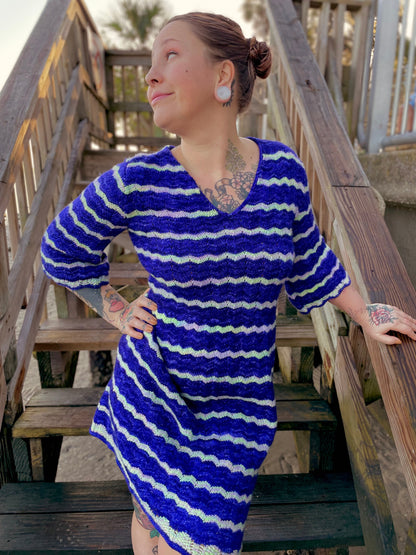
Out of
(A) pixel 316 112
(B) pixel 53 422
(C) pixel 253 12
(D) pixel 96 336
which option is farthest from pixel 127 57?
(C) pixel 253 12

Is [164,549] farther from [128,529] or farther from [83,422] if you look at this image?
[83,422]

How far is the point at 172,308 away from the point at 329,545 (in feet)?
3.88

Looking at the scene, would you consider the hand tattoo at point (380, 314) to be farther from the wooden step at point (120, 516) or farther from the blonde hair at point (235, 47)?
the wooden step at point (120, 516)

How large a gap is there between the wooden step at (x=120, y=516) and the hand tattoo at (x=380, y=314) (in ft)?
3.01

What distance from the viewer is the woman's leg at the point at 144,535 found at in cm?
120

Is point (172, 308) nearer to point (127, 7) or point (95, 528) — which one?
point (95, 528)

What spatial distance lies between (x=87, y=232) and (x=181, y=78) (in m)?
0.46

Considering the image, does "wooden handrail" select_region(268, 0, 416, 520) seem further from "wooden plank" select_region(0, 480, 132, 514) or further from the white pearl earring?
"wooden plank" select_region(0, 480, 132, 514)

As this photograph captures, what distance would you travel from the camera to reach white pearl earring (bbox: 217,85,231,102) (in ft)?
3.51

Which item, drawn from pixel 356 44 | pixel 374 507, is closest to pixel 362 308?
pixel 374 507

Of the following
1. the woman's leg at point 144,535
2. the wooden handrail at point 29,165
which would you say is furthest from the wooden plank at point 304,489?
the wooden handrail at point 29,165

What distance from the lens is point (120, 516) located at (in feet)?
5.60

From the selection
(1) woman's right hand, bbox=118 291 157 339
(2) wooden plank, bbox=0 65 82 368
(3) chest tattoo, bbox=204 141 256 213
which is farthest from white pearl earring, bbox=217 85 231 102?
(2) wooden plank, bbox=0 65 82 368

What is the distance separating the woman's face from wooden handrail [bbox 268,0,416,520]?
765mm
